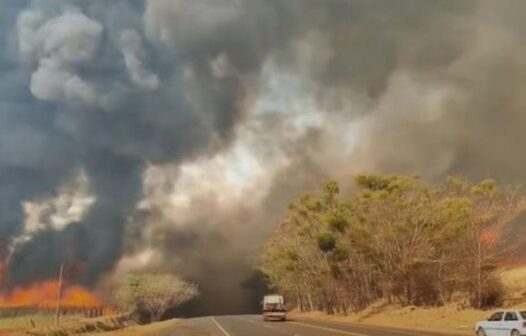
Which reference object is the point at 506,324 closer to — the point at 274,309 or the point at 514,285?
the point at 514,285

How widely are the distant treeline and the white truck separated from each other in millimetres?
9229

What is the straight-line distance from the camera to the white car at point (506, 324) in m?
30.7

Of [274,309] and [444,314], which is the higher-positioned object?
[274,309]

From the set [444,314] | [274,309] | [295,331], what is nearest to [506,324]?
[295,331]

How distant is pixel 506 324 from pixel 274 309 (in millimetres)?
48176

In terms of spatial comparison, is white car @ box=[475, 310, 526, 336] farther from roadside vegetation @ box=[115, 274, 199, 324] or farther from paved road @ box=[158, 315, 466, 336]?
roadside vegetation @ box=[115, 274, 199, 324]

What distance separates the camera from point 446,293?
72625 millimetres

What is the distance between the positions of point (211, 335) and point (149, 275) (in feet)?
340

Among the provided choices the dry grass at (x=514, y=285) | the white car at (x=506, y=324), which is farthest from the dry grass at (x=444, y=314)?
the white car at (x=506, y=324)

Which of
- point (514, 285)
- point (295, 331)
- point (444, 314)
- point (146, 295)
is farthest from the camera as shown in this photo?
point (146, 295)

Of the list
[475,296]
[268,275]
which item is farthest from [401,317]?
[268,275]

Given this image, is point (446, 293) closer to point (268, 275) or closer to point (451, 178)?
point (451, 178)

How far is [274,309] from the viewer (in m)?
77.8

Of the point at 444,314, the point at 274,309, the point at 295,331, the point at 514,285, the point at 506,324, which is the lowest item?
the point at 506,324
